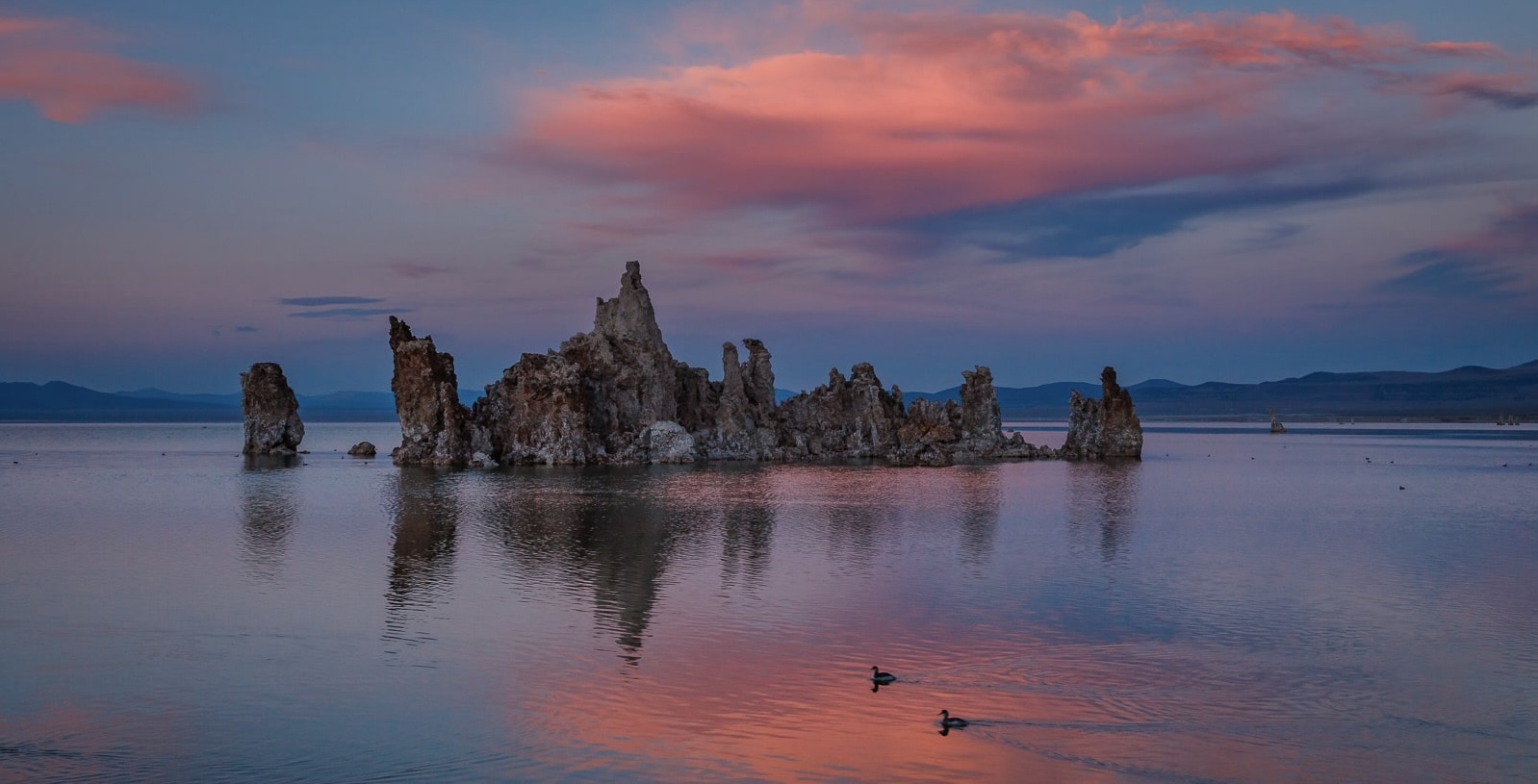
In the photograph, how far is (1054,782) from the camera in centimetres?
1381

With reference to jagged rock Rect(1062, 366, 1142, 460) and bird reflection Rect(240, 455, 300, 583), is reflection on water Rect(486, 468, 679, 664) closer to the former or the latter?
bird reflection Rect(240, 455, 300, 583)

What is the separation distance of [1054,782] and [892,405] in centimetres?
8316

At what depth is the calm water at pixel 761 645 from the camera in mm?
14922

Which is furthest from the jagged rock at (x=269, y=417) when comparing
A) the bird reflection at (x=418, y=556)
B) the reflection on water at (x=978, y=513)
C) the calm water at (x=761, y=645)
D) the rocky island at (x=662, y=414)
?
the reflection on water at (x=978, y=513)

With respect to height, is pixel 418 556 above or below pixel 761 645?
above

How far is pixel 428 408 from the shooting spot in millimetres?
76938

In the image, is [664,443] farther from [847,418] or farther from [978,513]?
[978,513]

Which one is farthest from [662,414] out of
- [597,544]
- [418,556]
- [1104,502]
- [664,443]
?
[418,556]

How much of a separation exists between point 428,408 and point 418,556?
45769mm

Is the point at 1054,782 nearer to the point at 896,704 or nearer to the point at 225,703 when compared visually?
the point at 896,704

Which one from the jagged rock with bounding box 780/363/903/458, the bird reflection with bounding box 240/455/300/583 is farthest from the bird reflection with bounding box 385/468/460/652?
the jagged rock with bounding box 780/363/903/458

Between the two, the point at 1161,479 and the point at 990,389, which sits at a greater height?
the point at 990,389

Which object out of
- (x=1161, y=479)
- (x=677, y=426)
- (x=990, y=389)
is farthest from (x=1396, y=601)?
(x=990, y=389)

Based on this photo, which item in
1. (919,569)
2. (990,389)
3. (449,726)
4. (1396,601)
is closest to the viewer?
(449,726)
